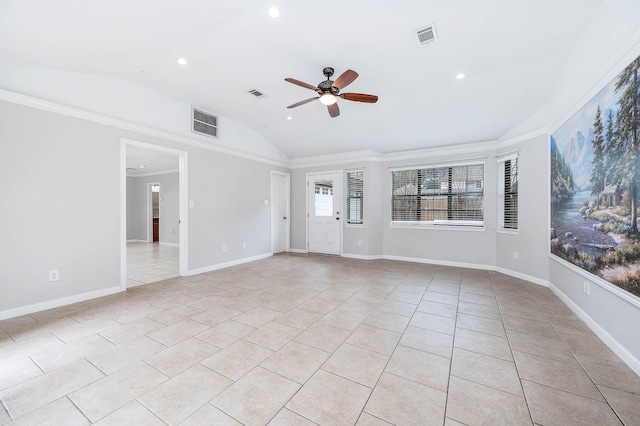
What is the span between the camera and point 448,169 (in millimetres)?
5523

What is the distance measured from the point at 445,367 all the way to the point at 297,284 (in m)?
2.47

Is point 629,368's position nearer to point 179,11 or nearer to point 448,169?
point 448,169

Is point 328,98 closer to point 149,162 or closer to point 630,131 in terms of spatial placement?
point 630,131

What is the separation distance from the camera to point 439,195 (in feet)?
18.4

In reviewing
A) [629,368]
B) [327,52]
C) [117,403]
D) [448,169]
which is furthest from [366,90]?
[117,403]

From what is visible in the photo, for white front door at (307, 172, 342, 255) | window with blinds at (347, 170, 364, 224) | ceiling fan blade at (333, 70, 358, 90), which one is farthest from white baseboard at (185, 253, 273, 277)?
ceiling fan blade at (333, 70, 358, 90)

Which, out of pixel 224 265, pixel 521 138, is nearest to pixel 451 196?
pixel 521 138

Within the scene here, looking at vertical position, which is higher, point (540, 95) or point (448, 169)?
point (540, 95)

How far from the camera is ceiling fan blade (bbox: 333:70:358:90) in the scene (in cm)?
266

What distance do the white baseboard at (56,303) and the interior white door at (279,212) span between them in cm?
348

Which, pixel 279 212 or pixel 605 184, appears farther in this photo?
pixel 279 212

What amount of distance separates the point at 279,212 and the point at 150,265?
10.2 ft

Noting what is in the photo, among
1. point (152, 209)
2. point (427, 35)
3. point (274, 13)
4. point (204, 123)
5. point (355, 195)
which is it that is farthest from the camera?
point (152, 209)

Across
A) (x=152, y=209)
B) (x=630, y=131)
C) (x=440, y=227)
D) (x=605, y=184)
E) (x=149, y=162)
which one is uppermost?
(x=149, y=162)
